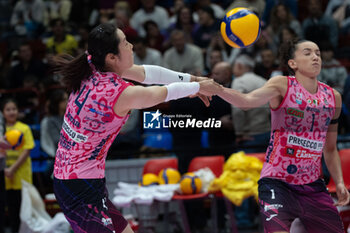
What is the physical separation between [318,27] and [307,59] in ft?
16.2

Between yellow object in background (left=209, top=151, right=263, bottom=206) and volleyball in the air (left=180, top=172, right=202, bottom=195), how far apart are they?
15cm

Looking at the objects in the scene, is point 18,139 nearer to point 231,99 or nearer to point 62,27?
point 231,99

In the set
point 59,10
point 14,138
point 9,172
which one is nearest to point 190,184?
point 14,138

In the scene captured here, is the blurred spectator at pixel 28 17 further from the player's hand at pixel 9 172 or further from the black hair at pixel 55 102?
the player's hand at pixel 9 172

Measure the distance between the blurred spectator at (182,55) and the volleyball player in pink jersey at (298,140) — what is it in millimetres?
4131

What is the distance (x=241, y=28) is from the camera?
445 centimetres

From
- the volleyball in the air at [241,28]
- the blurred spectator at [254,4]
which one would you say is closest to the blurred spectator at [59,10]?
the blurred spectator at [254,4]

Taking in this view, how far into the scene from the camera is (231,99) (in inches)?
163

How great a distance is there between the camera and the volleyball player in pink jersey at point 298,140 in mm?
4176

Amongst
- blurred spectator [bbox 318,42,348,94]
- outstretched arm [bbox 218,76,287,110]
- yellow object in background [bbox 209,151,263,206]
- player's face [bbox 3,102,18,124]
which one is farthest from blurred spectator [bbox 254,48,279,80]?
outstretched arm [bbox 218,76,287,110]

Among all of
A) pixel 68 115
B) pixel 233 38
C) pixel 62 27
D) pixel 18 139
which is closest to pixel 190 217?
pixel 18 139

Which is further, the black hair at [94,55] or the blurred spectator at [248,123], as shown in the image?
the blurred spectator at [248,123]

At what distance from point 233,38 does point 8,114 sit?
3.76 meters

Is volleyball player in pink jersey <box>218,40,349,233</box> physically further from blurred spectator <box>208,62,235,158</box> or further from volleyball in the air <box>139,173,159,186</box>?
volleyball in the air <box>139,173,159,186</box>
